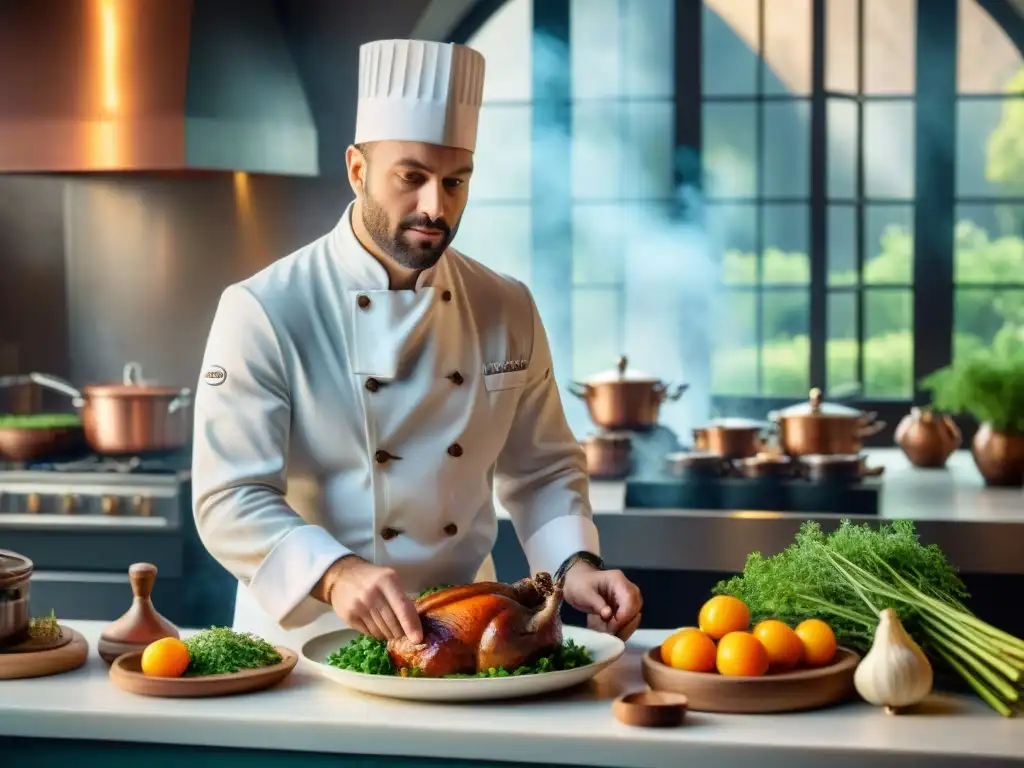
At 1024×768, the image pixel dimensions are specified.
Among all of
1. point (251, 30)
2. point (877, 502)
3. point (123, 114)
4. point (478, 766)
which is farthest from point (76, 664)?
point (251, 30)

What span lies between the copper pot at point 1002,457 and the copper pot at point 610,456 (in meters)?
1.02

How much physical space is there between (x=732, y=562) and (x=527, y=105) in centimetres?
216

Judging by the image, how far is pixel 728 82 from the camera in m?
5.07

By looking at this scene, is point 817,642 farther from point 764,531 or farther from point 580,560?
point 764,531

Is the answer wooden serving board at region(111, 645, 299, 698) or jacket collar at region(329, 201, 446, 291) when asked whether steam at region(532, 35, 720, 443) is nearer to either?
jacket collar at region(329, 201, 446, 291)


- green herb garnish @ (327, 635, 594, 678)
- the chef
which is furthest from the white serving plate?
the chef

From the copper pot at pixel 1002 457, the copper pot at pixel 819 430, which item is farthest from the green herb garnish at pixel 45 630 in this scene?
the copper pot at pixel 1002 457

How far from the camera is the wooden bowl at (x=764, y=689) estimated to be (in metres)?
1.66

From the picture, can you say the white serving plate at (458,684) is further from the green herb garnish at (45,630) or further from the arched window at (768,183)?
the arched window at (768,183)

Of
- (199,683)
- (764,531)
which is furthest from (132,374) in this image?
(199,683)

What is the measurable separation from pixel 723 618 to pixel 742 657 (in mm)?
106

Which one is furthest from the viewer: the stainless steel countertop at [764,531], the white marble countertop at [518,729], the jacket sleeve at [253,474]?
the stainless steel countertop at [764,531]

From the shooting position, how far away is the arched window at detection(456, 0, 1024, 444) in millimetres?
4941

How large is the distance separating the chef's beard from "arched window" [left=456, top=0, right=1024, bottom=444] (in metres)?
2.86
